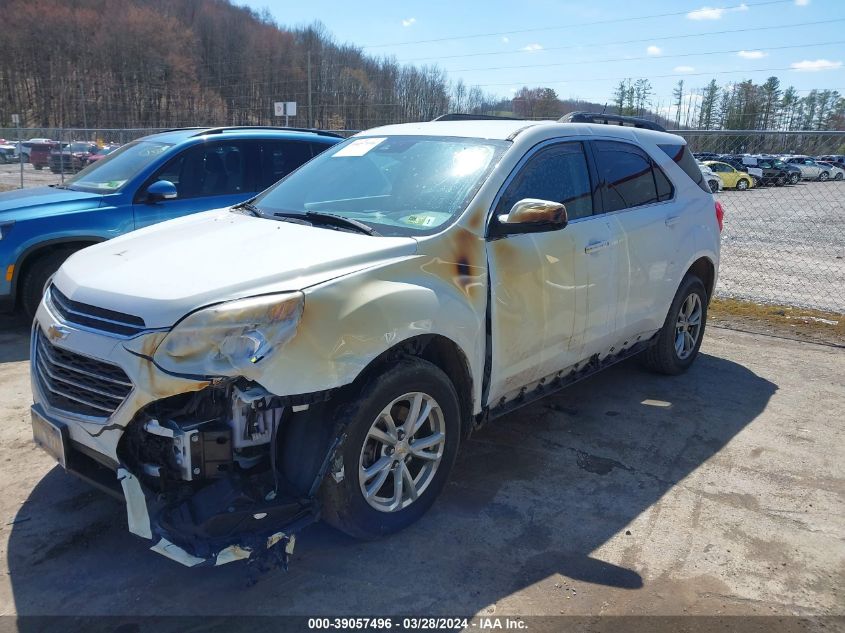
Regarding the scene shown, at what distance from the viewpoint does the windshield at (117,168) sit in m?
6.62

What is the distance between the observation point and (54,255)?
6.19 meters

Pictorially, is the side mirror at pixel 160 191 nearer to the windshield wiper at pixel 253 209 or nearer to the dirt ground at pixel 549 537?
the dirt ground at pixel 549 537

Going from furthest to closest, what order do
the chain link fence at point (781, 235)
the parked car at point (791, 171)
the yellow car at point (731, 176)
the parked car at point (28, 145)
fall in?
the yellow car at point (731, 176) → the parked car at point (791, 171) → the parked car at point (28, 145) → the chain link fence at point (781, 235)

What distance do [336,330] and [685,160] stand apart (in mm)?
4016

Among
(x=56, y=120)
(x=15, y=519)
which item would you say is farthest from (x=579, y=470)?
(x=56, y=120)

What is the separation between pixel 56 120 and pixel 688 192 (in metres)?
76.3

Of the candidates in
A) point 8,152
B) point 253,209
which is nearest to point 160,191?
point 253,209

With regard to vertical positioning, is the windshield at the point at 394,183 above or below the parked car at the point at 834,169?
below

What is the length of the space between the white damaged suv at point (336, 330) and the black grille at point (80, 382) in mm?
10

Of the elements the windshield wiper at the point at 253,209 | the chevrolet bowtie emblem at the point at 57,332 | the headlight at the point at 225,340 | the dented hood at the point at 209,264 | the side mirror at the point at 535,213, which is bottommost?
the chevrolet bowtie emblem at the point at 57,332

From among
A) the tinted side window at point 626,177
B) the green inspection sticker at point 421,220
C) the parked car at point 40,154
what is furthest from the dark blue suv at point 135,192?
the parked car at point 40,154

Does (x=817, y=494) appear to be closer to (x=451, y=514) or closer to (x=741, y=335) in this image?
(x=451, y=514)

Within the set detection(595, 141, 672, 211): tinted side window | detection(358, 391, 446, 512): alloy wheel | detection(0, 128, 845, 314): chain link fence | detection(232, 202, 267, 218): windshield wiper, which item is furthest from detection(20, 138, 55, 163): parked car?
detection(358, 391, 446, 512): alloy wheel

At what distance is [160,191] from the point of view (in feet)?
21.0
